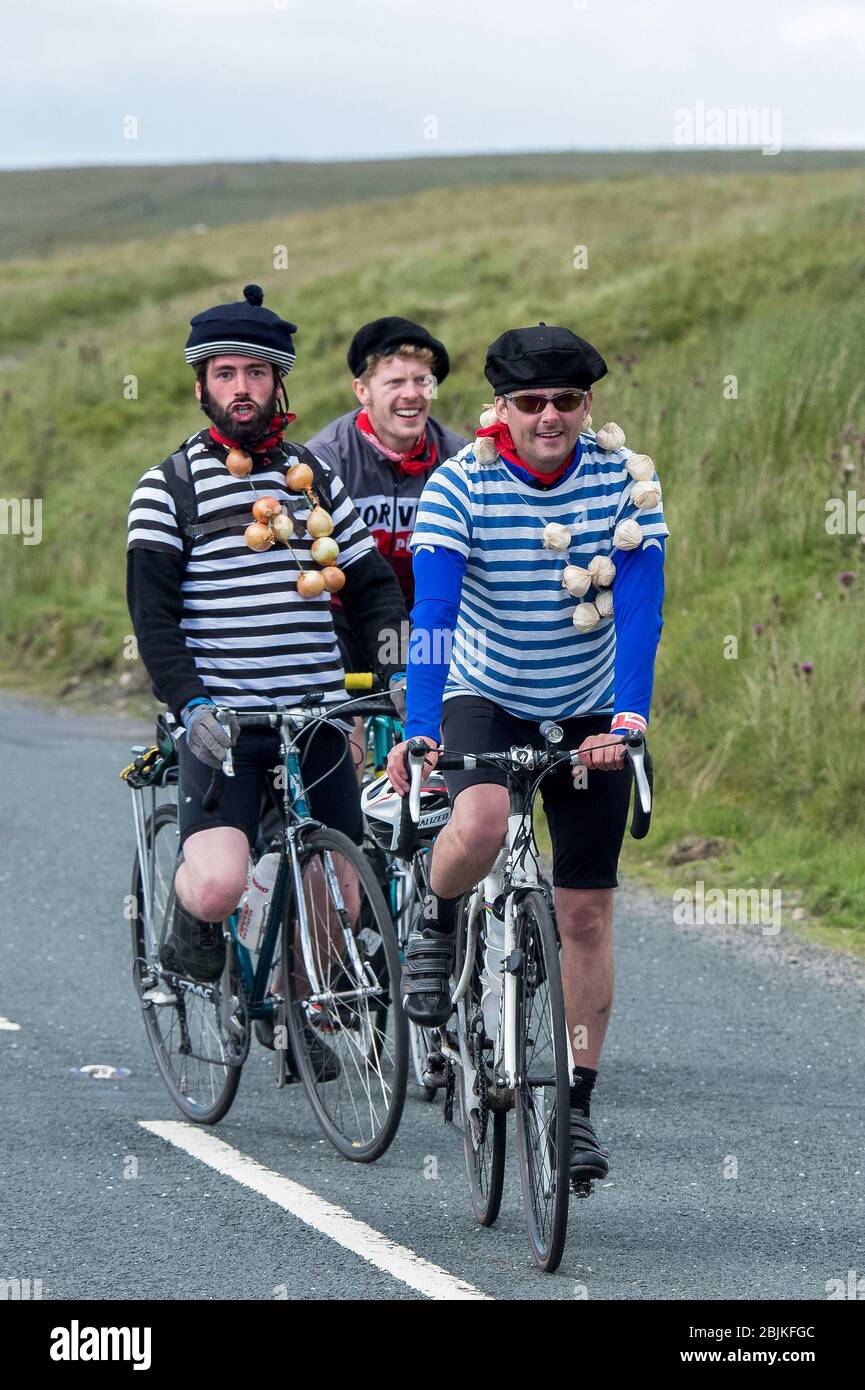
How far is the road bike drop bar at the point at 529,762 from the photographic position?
14.6ft

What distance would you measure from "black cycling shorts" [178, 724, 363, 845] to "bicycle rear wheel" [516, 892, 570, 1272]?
1165 millimetres

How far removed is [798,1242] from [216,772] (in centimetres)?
197

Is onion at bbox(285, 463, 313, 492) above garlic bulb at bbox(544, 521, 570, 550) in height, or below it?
above

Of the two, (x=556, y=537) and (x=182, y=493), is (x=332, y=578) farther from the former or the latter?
(x=556, y=537)

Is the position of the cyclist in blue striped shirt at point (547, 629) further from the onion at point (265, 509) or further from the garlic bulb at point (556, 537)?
the onion at point (265, 509)

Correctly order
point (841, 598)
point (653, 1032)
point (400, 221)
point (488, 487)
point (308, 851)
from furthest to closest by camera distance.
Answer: point (400, 221), point (841, 598), point (653, 1032), point (308, 851), point (488, 487)

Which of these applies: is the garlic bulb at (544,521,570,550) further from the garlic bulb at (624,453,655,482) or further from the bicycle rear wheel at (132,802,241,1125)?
the bicycle rear wheel at (132,802,241,1125)

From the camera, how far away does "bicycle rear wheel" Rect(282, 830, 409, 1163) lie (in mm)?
5344

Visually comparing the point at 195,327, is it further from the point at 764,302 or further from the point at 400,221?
the point at 400,221

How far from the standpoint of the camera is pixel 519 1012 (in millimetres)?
4645

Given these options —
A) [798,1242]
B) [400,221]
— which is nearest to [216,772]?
[798,1242]

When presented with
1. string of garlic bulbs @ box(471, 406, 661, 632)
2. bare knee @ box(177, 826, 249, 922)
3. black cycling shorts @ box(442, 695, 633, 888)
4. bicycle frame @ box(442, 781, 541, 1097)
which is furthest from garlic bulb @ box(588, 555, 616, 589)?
bare knee @ box(177, 826, 249, 922)

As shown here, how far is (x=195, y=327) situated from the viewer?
551 centimetres

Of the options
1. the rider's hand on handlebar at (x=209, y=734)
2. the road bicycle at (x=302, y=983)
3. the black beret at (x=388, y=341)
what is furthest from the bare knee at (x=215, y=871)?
the black beret at (x=388, y=341)
